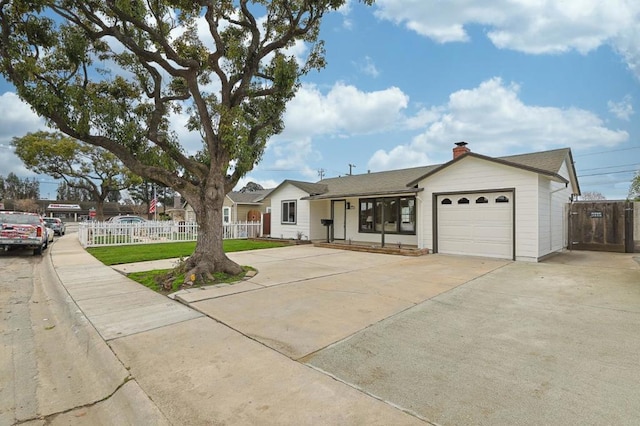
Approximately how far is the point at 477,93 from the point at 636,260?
31.3 ft

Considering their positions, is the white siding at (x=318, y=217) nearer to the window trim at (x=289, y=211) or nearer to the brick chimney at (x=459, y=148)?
the window trim at (x=289, y=211)

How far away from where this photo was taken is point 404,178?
15.6 meters

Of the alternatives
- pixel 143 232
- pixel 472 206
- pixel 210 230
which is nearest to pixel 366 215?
pixel 472 206

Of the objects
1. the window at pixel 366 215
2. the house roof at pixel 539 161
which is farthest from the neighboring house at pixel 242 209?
the house roof at pixel 539 161

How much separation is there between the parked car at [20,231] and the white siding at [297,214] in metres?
11.0

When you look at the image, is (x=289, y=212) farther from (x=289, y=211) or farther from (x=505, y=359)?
(x=505, y=359)

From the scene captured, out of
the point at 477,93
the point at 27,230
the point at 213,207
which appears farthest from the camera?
→ the point at 477,93

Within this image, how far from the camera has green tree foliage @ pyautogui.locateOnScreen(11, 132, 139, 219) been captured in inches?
1107

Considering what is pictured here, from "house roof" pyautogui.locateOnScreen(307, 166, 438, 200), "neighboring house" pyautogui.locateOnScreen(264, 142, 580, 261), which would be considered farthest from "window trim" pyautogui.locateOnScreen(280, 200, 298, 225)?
"house roof" pyautogui.locateOnScreen(307, 166, 438, 200)

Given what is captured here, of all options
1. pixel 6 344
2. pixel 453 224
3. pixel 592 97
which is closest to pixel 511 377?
pixel 6 344

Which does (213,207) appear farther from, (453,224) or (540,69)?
(540,69)

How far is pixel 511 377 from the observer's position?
3.11m

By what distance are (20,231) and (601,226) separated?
22.6 m

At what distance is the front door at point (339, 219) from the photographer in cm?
1728
